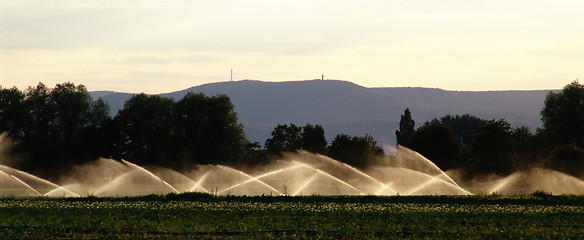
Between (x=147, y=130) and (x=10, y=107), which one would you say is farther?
(x=10, y=107)

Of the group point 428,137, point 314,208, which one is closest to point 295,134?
point 428,137

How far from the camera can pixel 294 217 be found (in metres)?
40.7

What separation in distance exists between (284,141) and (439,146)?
22.7m

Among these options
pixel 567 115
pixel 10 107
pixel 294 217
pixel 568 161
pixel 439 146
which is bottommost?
pixel 294 217

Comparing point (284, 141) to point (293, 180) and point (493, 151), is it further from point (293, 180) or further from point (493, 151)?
point (493, 151)

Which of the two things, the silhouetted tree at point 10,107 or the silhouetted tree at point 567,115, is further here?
the silhouetted tree at point 567,115

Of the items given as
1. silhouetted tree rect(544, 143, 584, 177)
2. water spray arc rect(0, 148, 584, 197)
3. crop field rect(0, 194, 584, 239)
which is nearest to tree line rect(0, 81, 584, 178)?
water spray arc rect(0, 148, 584, 197)

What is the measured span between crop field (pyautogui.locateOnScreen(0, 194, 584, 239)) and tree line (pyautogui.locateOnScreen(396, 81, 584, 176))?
30109 millimetres

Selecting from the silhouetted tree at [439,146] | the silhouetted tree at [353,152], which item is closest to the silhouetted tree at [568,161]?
the silhouetted tree at [439,146]

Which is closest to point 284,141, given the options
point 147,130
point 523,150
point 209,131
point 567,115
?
point 209,131

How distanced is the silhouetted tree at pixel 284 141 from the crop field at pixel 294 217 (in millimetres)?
56656

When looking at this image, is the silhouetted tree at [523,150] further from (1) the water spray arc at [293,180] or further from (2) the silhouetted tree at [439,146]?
(1) the water spray arc at [293,180]

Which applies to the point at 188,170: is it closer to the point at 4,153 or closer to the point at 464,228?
the point at 4,153

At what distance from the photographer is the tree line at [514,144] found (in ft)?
281
